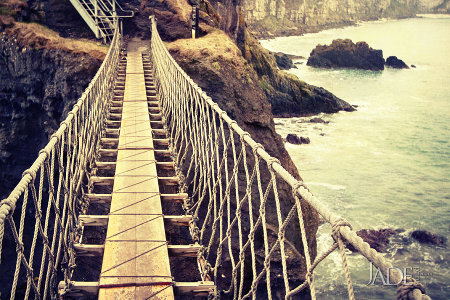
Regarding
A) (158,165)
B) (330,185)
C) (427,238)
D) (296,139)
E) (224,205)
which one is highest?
(158,165)

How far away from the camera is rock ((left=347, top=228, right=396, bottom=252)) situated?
39.2ft

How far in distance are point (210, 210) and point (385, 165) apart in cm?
1653

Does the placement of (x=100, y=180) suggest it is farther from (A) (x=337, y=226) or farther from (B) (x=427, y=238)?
(B) (x=427, y=238)

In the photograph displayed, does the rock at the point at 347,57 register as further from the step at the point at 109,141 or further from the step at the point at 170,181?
the step at the point at 170,181

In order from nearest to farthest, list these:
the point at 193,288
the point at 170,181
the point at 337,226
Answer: the point at 337,226
the point at 193,288
the point at 170,181

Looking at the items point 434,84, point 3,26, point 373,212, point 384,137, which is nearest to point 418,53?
point 434,84

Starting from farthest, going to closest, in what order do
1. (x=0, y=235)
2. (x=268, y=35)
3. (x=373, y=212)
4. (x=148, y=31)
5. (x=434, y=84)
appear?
(x=268, y=35) < (x=434, y=84) < (x=373, y=212) < (x=148, y=31) < (x=0, y=235)

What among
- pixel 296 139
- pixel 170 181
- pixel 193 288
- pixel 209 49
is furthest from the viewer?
pixel 296 139

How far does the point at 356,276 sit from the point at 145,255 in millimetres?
9409

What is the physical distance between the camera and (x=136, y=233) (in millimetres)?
3035

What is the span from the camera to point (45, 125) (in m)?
8.54

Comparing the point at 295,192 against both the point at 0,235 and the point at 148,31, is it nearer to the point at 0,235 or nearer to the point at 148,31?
the point at 0,235

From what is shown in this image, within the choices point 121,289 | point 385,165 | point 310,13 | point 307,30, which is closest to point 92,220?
point 121,289

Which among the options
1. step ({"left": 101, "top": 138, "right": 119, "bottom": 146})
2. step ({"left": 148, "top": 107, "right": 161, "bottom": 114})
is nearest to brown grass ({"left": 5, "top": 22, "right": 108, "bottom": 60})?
step ({"left": 148, "top": 107, "right": 161, "bottom": 114})
